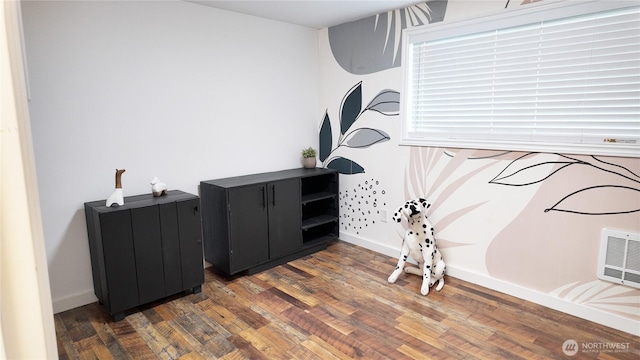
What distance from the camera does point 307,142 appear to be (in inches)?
161

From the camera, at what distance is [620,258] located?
2.34 metres

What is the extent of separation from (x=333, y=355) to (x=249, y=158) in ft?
6.65

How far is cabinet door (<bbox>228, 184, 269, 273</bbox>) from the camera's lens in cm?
305

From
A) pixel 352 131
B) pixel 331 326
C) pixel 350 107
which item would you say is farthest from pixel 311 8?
pixel 331 326

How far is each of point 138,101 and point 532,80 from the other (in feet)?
9.57

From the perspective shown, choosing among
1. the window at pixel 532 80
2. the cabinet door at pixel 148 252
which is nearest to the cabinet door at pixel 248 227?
the cabinet door at pixel 148 252

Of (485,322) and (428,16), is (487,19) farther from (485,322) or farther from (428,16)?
(485,322)

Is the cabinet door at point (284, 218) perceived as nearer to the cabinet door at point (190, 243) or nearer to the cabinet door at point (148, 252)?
the cabinet door at point (190, 243)

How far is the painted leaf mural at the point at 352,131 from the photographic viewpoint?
350 cm

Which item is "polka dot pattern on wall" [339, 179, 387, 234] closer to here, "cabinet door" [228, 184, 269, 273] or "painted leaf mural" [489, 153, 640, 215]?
"cabinet door" [228, 184, 269, 273]

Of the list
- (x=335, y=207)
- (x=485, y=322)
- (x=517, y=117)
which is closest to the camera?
(x=485, y=322)

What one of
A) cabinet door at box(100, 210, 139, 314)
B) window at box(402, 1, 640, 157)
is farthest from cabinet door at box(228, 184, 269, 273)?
window at box(402, 1, 640, 157)

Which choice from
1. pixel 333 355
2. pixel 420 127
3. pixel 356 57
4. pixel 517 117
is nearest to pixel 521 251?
pixel 517 117

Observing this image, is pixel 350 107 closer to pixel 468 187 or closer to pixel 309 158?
pixel 309 158
